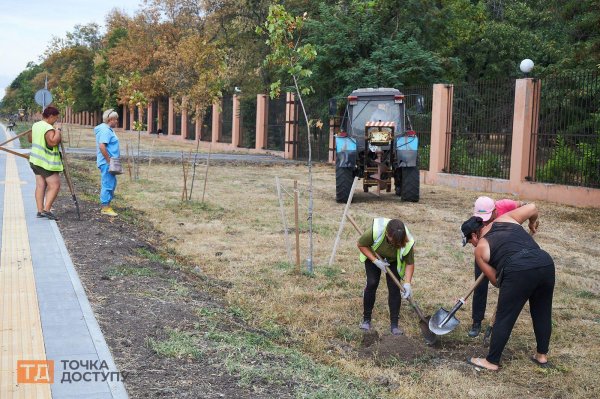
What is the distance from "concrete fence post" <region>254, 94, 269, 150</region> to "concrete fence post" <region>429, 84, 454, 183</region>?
14192 millimetres

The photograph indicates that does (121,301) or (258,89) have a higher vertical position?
(258,89)

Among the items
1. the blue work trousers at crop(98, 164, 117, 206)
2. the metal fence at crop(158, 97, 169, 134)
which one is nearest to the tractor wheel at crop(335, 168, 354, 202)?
the blue work trousers at crop(98, 164, 117, 206)

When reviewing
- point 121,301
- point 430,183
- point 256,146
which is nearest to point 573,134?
point 430,183

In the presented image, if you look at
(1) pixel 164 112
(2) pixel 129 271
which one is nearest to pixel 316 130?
(2) pixel 129 271

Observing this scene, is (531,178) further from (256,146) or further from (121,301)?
(256,146)

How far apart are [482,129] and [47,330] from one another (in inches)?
615

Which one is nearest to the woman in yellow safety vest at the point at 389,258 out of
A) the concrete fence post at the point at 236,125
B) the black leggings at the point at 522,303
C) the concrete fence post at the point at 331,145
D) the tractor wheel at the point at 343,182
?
the black leggings at the point at 522,303

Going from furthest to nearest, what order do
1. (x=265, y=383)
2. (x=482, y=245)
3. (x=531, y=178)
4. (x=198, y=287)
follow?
(x=531, y=178), (x=198, y=287), (x=482, y=245), (x=265, y=383)

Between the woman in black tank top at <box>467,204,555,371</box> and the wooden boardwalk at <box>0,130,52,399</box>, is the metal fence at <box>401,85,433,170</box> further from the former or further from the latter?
the woman in black tank top at <box>467,204,555,371</box>

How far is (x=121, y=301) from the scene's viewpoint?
6223mm

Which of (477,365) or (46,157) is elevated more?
(46,157)

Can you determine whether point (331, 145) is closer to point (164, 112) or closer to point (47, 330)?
point (47, 330)

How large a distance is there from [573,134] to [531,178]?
5.47 ft

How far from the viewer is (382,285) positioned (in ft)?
26.7
